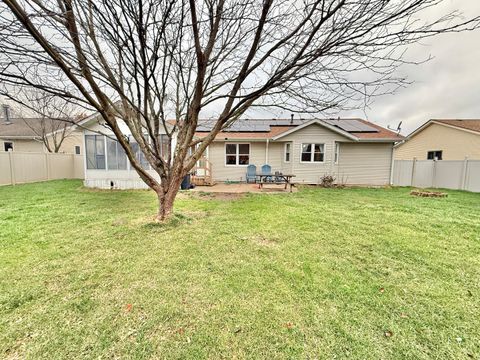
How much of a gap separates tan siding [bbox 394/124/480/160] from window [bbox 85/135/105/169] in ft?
71.3

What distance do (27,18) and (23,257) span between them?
3344 mm

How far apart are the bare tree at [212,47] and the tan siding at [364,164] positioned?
34.0 feet

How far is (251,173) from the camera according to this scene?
44.9 feet

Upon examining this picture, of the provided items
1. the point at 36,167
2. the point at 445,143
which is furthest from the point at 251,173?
the point at 445,143

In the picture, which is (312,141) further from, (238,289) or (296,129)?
(238,289)

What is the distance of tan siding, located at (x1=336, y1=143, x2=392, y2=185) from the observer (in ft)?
44.2

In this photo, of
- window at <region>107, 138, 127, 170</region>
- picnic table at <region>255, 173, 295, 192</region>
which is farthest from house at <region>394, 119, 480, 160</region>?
window at <region>107, 138, 127, 170</region>

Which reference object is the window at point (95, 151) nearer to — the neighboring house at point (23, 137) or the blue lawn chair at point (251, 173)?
the blue lawn chair at point (251, 173)

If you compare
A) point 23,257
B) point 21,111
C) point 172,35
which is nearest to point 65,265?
A: point 23,257

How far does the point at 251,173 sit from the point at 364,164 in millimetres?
6960

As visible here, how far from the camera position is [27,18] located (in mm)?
→ 2488

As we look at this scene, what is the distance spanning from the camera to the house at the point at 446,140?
1423 centimetres

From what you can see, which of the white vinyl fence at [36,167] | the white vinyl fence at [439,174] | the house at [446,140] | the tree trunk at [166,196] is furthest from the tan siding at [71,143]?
the house at [446,140]

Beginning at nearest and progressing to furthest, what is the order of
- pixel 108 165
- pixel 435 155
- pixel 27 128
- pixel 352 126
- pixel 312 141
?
1. pixel 108 165
2. pixel 312 141
3. pixel 352 126
4. pixel 435 155
5. pixel 27 128
